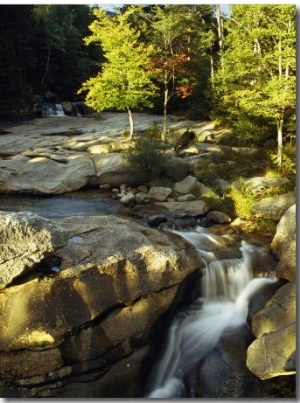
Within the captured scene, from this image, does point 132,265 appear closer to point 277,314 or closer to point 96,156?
point 277,314

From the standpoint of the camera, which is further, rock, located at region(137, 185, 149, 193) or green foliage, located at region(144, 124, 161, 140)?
green foliage, located at region(144, 124, 161, 140)

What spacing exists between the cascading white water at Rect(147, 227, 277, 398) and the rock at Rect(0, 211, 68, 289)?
2129 millimetres

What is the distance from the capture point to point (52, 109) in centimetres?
2120

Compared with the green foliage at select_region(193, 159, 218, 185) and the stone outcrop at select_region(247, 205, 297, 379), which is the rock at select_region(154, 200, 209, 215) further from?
the stone outcrop at select_region(247, 205, 297, 379)

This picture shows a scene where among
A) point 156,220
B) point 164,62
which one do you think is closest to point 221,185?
point 156,220

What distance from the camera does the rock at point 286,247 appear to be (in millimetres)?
6059

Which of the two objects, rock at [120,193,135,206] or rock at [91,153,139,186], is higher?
rock at [91,153,139,186]

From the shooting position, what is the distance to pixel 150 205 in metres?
9.16

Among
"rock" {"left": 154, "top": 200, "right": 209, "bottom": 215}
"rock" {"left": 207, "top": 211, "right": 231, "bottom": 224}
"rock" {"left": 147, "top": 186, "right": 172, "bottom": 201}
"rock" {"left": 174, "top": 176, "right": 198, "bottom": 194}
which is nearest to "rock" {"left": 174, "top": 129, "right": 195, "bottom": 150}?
"rock" {"left": 174, "top": 176, "right": 198, "bottom": 194}

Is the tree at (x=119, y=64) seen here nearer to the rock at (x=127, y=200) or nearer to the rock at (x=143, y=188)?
the rock at (x=143, y=188)

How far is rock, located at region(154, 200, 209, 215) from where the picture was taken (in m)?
8.62

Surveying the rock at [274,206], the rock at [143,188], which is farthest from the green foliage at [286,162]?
the rock at [143,188]

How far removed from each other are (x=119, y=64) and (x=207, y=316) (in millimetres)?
8644

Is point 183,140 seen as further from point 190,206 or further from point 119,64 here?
point 190,206
